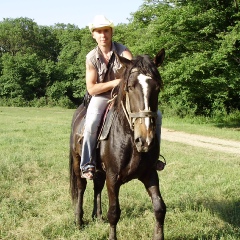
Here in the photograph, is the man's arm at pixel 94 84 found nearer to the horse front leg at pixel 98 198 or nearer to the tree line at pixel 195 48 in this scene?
the horse front leg at pixel 98 198

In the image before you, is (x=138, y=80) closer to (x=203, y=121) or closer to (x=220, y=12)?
(x=220, y=12)

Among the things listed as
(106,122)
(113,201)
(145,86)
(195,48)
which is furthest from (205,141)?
(145,86)

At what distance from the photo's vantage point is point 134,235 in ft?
14.6

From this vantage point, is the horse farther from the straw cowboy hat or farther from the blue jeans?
the straw cowboy hat

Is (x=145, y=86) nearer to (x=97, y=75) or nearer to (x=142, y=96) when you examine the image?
(x=142, y=96)

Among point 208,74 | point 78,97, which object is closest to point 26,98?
point 78,97

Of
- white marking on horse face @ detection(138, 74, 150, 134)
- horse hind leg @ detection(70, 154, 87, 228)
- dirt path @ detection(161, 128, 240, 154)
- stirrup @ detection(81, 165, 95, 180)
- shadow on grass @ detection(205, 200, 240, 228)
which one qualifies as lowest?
dirt path @ detection(161, 128, 240, 154)

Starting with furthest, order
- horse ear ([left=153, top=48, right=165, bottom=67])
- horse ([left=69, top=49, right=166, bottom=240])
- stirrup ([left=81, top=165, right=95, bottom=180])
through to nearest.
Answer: stirrup ([left=81, top=165, right=95, bottom=180]) → horse ear ([left=153, top=48, right=165, bottom=67]) → horse ([left=69, top=49, right=166, bottom=240])

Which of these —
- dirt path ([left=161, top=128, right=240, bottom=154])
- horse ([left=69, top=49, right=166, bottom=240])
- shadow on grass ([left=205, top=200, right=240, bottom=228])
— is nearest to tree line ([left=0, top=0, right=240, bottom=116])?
shadow on grass ([left=205, top=200, right=240, bottom=228])

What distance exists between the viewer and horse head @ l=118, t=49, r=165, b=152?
10.8 feet

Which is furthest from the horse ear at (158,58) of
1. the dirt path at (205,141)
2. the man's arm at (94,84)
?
the dirt path at (205,141)

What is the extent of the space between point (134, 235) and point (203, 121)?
789 inches

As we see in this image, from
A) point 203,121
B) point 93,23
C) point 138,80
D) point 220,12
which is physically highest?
point 220,12

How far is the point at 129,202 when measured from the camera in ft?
18.9
